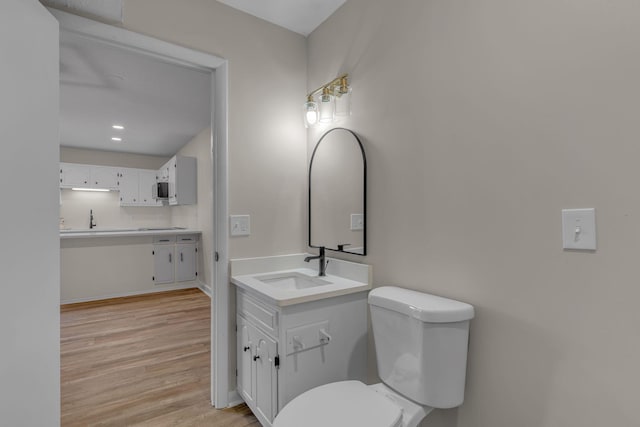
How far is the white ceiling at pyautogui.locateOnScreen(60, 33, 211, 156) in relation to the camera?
2.45m

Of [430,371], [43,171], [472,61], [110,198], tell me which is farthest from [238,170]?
[110,198]

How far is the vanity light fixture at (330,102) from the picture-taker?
179cm

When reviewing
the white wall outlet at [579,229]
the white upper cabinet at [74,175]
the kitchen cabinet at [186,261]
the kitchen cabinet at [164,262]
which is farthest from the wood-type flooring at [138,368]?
the white upper cabinet at [74,175]

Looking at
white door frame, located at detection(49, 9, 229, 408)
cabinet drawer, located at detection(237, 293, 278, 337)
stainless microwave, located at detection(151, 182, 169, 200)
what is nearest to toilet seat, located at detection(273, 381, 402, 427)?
cabinet drawer, located at detection(237, 293, 278, 337)

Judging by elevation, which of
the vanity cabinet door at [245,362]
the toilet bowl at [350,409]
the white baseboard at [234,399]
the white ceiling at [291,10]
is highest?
the white ceiling at [291,10]

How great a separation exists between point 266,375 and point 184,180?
4.18 m

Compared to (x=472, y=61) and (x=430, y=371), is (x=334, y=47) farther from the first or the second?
(x=430, y=371)

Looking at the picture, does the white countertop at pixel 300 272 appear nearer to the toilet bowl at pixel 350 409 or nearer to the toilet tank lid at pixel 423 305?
the toilet tank lid at pixel 423 305

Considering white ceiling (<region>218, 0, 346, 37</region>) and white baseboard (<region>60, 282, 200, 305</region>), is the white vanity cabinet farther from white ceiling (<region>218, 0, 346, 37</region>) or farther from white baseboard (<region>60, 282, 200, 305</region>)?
white baseboard (<region>60, 282, 200, 305</region>)

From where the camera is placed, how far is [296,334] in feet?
4.65

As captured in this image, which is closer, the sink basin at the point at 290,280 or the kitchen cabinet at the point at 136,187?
the sink basin at the point at 290,280

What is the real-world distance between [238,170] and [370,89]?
2.98 feet

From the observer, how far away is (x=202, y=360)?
2467 millimetres

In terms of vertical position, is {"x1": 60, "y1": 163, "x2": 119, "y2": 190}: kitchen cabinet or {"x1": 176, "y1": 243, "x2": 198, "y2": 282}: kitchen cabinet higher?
{"x1": 60, "y1": 163, "x2": 119, "y2": 190}: kitchen cabinet
